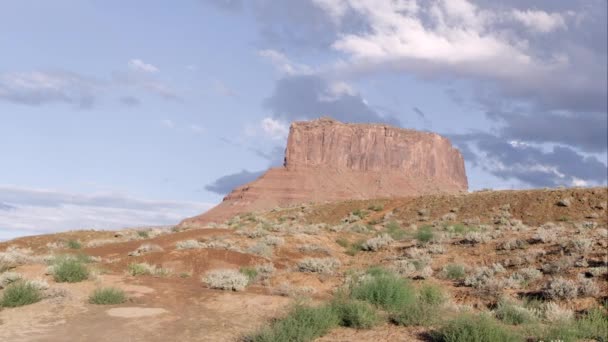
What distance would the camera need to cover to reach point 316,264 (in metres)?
19.2

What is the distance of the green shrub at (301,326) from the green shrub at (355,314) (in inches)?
5.1

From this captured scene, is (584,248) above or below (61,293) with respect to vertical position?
above

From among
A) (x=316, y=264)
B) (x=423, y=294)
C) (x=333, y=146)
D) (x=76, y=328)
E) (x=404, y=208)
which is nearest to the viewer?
(x=76, y=328)

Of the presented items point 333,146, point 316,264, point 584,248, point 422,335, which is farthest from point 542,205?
point 333,146

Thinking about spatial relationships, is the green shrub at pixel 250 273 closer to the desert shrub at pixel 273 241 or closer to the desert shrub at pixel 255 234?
the desert shrub at pixel 273 241

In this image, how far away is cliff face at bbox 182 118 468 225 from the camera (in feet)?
401

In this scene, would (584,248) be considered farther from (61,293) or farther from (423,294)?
(61,293)

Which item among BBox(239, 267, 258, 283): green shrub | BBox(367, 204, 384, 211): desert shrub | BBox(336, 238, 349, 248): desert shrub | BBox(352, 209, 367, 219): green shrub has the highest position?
BBox(367, 204, 384, 211): desert shrub

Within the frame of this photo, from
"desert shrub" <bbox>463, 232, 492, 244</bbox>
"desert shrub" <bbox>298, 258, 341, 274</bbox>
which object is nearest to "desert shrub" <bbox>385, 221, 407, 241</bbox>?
"desert shrub" <bbox>463, 232, 492, 244</bbox>

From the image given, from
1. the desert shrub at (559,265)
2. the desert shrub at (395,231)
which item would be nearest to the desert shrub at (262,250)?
the desert shrub at (395,231)

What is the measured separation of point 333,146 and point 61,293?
133 metres

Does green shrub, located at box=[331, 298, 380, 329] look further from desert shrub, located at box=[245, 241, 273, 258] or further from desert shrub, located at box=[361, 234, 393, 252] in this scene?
desert shrub, located at box=[361, 234, 393, 252]

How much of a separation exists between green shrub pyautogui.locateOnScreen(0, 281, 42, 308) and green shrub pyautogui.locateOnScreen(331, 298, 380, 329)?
22.5 ft

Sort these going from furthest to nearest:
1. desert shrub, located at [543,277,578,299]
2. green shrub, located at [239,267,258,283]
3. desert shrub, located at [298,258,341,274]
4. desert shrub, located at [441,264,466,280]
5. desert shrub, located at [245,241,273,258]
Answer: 1. desert shrub, located at [245,241,273,258]
2. desert shrub, located at [298,258,341,274]
3. desert shrub, located at [441,264,466,280]
4. green shrub, located at [239,267,258,283]
5. desert shrub, located at [543,277,578,299]
